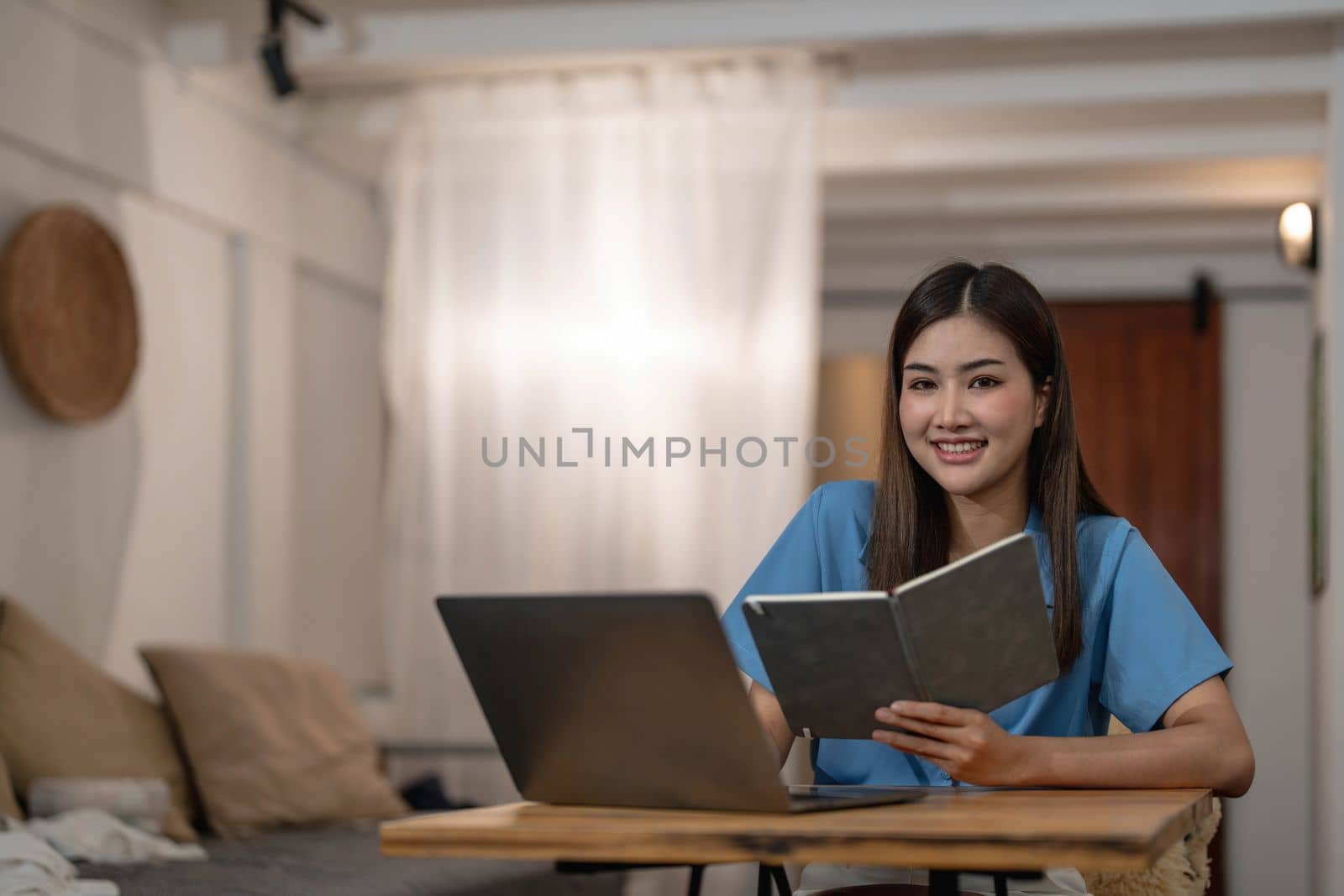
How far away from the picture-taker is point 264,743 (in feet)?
11.7

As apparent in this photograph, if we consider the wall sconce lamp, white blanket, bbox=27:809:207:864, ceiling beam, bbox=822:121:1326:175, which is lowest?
white blanket, bbox=27:809:207:864

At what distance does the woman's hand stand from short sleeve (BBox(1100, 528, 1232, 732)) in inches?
10.8

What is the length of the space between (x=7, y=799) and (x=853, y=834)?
218 centimetres

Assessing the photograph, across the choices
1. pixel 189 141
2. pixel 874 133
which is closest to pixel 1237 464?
pixel 874 133

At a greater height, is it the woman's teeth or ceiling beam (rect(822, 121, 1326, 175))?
ceiling beam (rect(822, 121, 1326, 175))

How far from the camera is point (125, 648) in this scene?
153 inches

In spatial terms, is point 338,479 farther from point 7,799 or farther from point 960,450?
point 960,450

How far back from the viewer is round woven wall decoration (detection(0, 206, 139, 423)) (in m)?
3.38

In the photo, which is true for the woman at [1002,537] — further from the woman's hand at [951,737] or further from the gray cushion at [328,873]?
the gray cushion at [328,873]

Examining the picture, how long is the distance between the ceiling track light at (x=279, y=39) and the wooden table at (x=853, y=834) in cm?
301

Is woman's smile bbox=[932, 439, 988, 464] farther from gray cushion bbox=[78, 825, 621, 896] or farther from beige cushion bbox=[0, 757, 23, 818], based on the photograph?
beige cushion bbox=[0, 757, 23, 818]

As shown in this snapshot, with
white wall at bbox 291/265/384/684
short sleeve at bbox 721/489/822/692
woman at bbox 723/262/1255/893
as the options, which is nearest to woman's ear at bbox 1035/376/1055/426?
woman at bbox 723/262/1255/893

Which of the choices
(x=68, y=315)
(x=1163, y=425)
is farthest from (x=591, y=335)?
(x=1163, y=425)

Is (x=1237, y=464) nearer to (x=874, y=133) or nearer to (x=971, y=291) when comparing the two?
(x=874, y=133)
